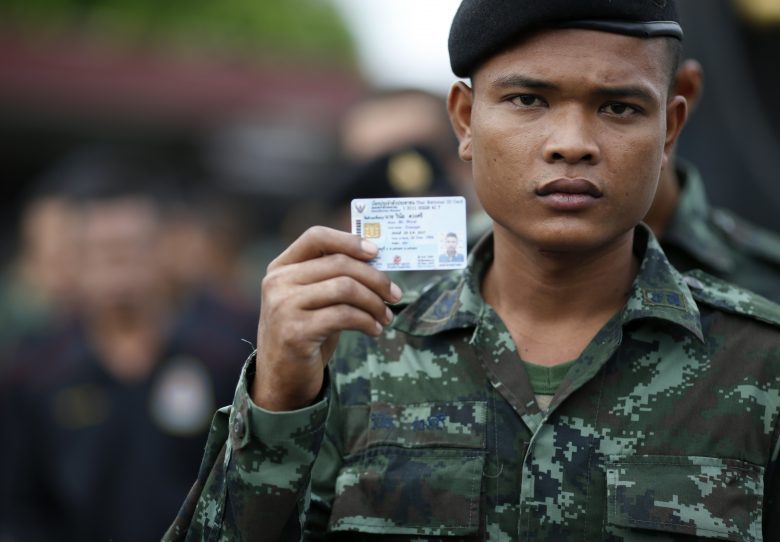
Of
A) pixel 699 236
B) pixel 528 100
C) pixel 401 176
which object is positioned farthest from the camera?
pixel 401 176

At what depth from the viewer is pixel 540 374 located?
9.44 feet

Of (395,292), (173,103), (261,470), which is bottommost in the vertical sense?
(173,103)

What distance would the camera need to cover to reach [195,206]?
34.3 ft

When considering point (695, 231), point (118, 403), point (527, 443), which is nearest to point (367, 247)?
point (527, 443)

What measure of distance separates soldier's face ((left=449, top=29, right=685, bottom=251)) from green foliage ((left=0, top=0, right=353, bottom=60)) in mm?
16268

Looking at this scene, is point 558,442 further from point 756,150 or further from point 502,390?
point 756,150

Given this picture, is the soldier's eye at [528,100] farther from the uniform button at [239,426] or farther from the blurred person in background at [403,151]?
the blurred person in background at [403,151]

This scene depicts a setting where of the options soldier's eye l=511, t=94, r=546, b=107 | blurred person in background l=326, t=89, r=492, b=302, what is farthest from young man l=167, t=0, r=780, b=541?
blurred person in background l=326, t=89, r=492, b=302

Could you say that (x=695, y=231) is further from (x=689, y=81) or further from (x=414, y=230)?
(x=414, y=230)

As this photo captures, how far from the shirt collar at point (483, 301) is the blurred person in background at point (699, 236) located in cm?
124

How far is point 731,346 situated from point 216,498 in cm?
125

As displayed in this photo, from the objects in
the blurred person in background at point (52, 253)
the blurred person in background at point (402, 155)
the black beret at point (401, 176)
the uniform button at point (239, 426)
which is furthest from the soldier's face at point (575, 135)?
the blurred person in background at point (52, 253)

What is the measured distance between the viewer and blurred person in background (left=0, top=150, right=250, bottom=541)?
5.55 metres

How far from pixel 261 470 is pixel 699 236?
2.27 metres
